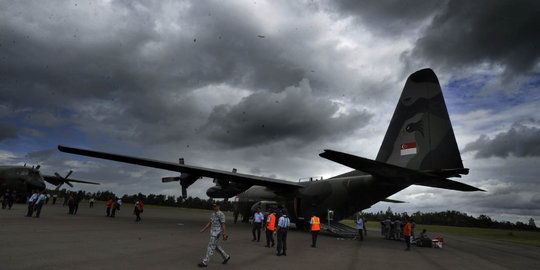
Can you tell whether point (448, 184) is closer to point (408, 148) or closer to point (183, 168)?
point (408, 148)

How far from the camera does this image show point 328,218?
61.4ft

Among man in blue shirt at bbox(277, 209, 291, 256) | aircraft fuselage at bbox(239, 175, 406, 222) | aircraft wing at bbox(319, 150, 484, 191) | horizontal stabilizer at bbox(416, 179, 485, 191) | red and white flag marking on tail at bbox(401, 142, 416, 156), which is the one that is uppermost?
red and white flag marking on tail at bbox(401, 142, 416, 156)

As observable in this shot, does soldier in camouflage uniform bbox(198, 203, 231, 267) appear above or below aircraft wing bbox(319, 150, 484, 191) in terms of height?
below

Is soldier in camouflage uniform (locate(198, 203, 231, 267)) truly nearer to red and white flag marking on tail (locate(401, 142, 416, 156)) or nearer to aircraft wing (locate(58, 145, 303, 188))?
red and white flag marking on tail (locate(401, 142, 416, 156))

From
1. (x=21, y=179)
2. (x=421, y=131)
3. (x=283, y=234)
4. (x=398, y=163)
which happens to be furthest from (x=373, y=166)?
(x=21, y=179)

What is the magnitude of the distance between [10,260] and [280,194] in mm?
17696

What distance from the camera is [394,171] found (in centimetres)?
1293

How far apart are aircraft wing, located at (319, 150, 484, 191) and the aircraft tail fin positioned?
348mm

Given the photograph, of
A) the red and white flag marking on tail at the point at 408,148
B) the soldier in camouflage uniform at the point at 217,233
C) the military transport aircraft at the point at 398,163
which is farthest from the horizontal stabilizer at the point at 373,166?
the soldier in camouflage uniform at the point at 217,233

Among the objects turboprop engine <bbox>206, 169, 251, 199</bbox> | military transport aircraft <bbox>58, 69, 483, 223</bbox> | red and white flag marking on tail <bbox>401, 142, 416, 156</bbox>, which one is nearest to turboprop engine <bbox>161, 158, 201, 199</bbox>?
military transport aircraft <bbox>58, 69, 483, 223</bbox>

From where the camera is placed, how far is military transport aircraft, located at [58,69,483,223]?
41.1ft

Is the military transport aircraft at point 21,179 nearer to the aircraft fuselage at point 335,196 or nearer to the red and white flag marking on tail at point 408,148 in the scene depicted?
the aircraft fuselage at point 335,196

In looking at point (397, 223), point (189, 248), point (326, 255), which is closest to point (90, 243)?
point (189, 248)

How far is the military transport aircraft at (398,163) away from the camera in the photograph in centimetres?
1252
